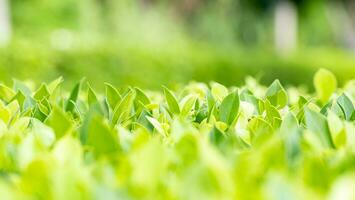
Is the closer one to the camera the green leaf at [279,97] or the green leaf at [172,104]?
the green leaf at [172,104]

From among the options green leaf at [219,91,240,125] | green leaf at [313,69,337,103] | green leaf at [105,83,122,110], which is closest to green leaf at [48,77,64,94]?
green leaf at [105,83,122,110]

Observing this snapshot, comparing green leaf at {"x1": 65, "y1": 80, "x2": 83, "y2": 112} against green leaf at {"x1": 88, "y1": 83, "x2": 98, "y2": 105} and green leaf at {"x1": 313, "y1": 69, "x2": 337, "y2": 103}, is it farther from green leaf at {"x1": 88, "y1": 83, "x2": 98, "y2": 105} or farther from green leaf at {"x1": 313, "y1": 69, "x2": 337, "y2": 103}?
green leaf at {"x1": 313, "y1": 69, "x2": 337, "y2": 103}

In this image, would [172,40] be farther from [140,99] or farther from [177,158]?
[177,158]

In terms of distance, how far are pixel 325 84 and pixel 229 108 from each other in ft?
2.44

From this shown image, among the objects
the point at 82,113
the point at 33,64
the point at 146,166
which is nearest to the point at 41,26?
the point at 33,64

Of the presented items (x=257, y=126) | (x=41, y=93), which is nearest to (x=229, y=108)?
(x=257, y=126)

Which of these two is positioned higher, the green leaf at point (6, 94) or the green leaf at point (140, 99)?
the green leaf at point (6, 94)

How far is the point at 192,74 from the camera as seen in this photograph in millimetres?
11281

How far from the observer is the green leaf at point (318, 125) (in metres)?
1.80

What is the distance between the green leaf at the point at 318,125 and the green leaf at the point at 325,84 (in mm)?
1009

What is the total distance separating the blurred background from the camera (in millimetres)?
9531

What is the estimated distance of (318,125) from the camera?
5.98 feet

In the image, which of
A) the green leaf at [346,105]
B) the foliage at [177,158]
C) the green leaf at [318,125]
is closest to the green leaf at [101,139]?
the foliage at [177,158]

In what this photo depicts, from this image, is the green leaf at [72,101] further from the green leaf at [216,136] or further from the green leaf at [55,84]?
the green leaf at [216,136]
